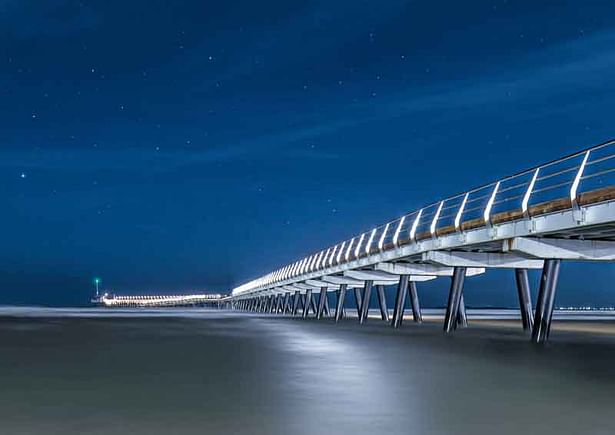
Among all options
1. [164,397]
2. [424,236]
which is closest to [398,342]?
[424,236]

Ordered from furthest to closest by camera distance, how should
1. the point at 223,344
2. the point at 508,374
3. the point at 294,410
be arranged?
the point at 223,344 < the point at 508,374 < the point at 294,410

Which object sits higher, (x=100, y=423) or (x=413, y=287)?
(x=413, y=287)

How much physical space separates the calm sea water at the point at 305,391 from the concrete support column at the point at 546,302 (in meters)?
4.12

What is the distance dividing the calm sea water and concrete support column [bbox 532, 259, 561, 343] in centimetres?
412

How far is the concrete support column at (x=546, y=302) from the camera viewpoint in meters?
23.6

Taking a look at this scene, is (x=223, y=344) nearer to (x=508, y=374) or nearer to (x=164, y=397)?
(x=508, y=374)

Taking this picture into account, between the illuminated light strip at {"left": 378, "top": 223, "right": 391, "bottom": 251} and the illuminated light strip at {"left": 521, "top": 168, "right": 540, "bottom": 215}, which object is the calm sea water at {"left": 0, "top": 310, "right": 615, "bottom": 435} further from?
the illuminated light strip at {"left": 378, "top": 223, "right": 391, "bottom": 251}

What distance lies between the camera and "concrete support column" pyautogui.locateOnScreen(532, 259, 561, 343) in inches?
931

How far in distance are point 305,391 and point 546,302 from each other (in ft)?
47.6

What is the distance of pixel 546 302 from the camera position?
23766 mm

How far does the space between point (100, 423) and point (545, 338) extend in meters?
17.6

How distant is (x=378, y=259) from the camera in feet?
112

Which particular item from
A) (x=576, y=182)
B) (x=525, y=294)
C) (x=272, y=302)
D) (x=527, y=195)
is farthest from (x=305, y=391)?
(x=272, y=302)

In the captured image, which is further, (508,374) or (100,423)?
(508,374)
